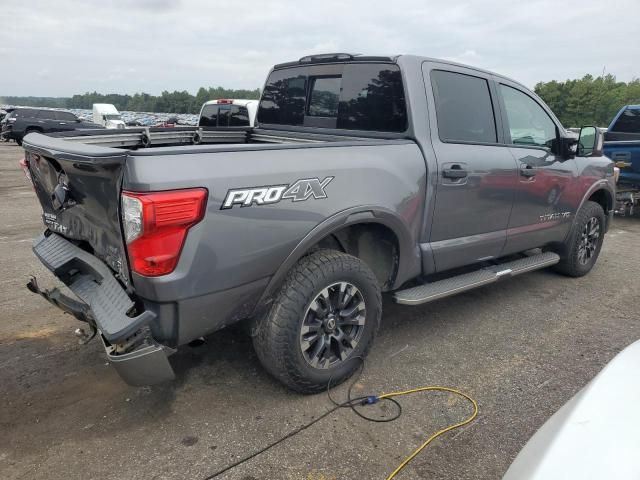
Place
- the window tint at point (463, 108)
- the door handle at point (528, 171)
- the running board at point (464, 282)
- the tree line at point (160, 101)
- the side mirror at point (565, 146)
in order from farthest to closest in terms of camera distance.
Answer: the tree line at point (160, 101), the side mirror at point (565, 146), the door handle at point (528, 171), the window tint at point (463, 108), the running board at point (464, 282)

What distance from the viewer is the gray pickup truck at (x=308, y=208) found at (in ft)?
7.34

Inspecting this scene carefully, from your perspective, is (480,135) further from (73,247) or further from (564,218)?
(73,247)

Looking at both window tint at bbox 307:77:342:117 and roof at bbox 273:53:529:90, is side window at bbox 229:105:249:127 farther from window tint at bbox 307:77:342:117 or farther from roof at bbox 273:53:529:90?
window tint at bbox 307:77:342:117

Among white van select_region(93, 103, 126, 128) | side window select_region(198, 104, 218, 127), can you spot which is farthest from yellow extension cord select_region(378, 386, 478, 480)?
white van select_region(93, 103, 126, 128)

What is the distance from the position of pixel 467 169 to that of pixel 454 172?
17 cm

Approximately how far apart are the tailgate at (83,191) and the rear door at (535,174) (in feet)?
10.0

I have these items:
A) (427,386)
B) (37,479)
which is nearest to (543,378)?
(427,386)

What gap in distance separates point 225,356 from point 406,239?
1.46 meters

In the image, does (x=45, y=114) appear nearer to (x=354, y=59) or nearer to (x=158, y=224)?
(x=354, y=59)

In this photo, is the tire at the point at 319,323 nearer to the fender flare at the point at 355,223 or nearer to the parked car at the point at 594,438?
the fender flare at the point at 355,223

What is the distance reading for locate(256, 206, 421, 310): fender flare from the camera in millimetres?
2615

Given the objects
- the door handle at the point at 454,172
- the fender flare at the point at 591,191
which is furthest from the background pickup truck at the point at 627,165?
the door handle at the point at 454,172

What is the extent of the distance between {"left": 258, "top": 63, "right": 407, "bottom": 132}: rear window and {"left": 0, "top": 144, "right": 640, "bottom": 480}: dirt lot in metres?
1.62

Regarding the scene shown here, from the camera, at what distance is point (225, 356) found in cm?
340
